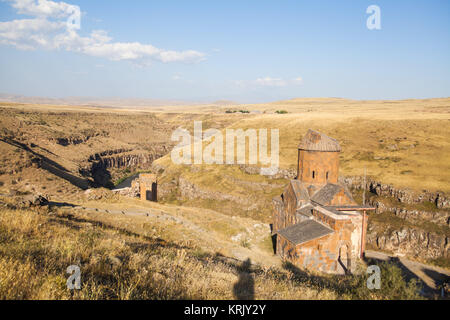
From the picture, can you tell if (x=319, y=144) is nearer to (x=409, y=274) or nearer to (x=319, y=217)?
(x=319, y=217)

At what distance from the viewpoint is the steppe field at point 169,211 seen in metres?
5.59

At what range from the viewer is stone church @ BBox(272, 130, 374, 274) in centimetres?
1641

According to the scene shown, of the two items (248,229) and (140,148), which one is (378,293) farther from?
(140,148)

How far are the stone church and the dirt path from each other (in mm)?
3032

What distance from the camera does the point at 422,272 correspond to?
64.6 feet

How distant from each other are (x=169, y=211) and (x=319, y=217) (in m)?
11.3

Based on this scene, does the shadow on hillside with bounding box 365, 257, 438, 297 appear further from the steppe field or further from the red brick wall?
the red brick wall

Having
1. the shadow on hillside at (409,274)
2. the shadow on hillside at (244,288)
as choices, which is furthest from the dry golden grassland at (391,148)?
the shadow on hillside at (244,288)

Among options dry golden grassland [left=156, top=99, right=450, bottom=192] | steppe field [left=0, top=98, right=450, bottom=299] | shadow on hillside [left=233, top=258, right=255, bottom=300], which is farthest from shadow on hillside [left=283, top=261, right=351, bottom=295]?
dry golden grassland [left=156, top=99, right=450, bottom=192]

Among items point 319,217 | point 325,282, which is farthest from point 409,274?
point 325,282

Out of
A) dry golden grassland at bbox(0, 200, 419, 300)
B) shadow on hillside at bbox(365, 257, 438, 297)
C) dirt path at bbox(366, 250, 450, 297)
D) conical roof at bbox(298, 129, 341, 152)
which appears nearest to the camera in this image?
dry golden grassland at bbox(0, 200, 419, 300)

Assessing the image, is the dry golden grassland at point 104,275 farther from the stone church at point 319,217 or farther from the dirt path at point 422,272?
the dirt path at point 422,272

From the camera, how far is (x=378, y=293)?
6.79m

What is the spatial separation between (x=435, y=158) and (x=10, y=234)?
41693mm
